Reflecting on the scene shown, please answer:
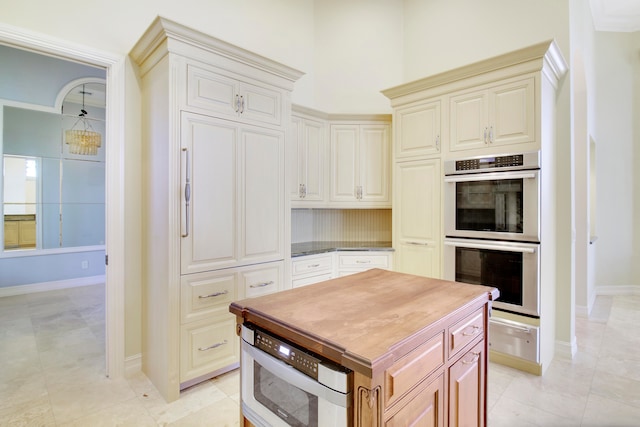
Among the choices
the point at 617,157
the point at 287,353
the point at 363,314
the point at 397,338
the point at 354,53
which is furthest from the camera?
the point at 617,157

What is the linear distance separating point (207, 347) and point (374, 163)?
8.34ft

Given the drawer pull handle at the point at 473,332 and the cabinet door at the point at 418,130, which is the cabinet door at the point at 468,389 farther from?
the cabinet door at the point at 418,130

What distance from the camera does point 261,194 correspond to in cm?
264

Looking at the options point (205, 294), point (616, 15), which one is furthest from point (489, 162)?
point (616, 15)

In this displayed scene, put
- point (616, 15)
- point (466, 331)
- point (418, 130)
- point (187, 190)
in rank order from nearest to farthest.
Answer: point (466, 331) → point (187, 190) → point (418, 130) → point (616, 15)

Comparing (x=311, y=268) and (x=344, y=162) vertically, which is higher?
(x=344, y=162)

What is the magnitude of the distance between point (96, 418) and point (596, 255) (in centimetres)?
627

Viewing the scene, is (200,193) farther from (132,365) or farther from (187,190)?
(132,365)

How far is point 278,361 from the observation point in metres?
1.16

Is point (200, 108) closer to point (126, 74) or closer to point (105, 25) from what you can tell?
point (126, 74)

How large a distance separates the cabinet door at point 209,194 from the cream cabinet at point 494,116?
1906 millimetres

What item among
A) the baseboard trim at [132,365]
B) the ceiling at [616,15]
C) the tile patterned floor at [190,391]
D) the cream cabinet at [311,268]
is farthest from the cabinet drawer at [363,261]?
the ceiling at [616,15]

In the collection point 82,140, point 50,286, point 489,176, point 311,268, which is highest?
point 82,140

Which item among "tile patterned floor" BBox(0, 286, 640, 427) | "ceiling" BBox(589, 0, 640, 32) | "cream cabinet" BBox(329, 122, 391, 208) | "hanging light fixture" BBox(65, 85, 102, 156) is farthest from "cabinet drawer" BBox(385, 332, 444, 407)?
"hanging light fixture" BBox(65, 85, 102, 156)
